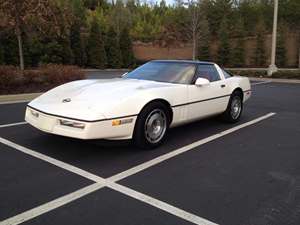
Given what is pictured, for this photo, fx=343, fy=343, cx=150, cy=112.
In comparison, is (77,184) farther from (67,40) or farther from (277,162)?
(67,40)

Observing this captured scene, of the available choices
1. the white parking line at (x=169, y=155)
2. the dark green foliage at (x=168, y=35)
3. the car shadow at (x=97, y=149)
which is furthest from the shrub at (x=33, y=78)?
the dark green foliage at (x=168, y=35)

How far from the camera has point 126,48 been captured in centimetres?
3138

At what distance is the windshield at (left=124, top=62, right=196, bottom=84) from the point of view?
5684mm

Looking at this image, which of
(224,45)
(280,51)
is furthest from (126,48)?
(280,51)

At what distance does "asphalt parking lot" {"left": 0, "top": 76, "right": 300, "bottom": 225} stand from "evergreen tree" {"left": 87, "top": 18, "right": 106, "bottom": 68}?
23.6 metres

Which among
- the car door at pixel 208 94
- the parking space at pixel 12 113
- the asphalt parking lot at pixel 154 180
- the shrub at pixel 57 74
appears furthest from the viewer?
the shrub at pixel 57 74

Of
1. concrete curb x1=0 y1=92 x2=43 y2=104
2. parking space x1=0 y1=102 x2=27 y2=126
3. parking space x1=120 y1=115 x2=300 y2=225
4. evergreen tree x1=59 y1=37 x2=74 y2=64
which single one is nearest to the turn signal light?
parking space x1=120 y1=115 x2=300 y2=225

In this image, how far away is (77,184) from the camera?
3.64 metres

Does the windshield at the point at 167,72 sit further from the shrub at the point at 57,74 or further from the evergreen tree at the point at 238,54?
the evergreen tree at the point at 238,54

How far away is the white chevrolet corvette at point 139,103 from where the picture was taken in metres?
4.25

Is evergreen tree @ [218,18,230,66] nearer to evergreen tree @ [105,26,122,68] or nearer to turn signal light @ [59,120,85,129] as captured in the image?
evergreen tree @ [105,26,122,68]

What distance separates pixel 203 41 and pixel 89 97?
28450 millimetres

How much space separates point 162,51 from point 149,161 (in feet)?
102

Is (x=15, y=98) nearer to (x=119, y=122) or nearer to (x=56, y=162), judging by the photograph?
(x=56, y=162)
